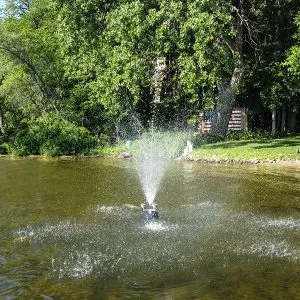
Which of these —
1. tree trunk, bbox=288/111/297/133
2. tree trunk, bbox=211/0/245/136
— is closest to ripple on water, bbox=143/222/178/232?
tree trunk, bbox=211/0/245/136

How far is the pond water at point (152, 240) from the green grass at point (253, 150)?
17.1 ft

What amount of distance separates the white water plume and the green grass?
65.8 inches

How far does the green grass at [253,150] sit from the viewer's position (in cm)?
2629

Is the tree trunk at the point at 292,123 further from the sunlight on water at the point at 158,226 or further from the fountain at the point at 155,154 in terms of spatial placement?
the sunlight on water at the point at 158,226

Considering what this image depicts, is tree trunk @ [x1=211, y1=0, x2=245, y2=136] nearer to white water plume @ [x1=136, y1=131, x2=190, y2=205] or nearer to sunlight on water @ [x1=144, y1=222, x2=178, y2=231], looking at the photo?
white water plume @ [x1=136, y1=131, x2=190, y2=205]

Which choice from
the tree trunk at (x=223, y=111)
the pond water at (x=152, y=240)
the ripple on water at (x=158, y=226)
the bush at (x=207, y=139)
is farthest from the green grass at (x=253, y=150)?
Result: the ripple on water at (x=158, y=226)

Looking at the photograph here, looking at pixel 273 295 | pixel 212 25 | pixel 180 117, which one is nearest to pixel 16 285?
pixel 273 295

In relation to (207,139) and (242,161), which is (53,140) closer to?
(207,139)

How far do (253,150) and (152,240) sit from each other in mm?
17486

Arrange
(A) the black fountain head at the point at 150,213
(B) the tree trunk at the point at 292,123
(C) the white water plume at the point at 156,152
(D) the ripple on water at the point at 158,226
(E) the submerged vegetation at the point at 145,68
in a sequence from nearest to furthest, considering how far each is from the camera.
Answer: (D) the ripple on water at the point at 158,226 < (A) the black fountain head at the point at 150,213 < (C) the white water plume at the point at 156,152 < (E) the submerged vegetation at the point at 145,68 < (B) the tree trunk at the point at 292,123

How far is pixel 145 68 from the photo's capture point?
3198 cm

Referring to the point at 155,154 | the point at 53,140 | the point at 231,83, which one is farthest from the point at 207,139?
the point at 53,140

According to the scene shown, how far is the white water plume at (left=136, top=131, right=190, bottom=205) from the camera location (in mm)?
24250

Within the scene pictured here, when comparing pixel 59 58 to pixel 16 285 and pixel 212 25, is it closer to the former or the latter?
pixel 212 25
